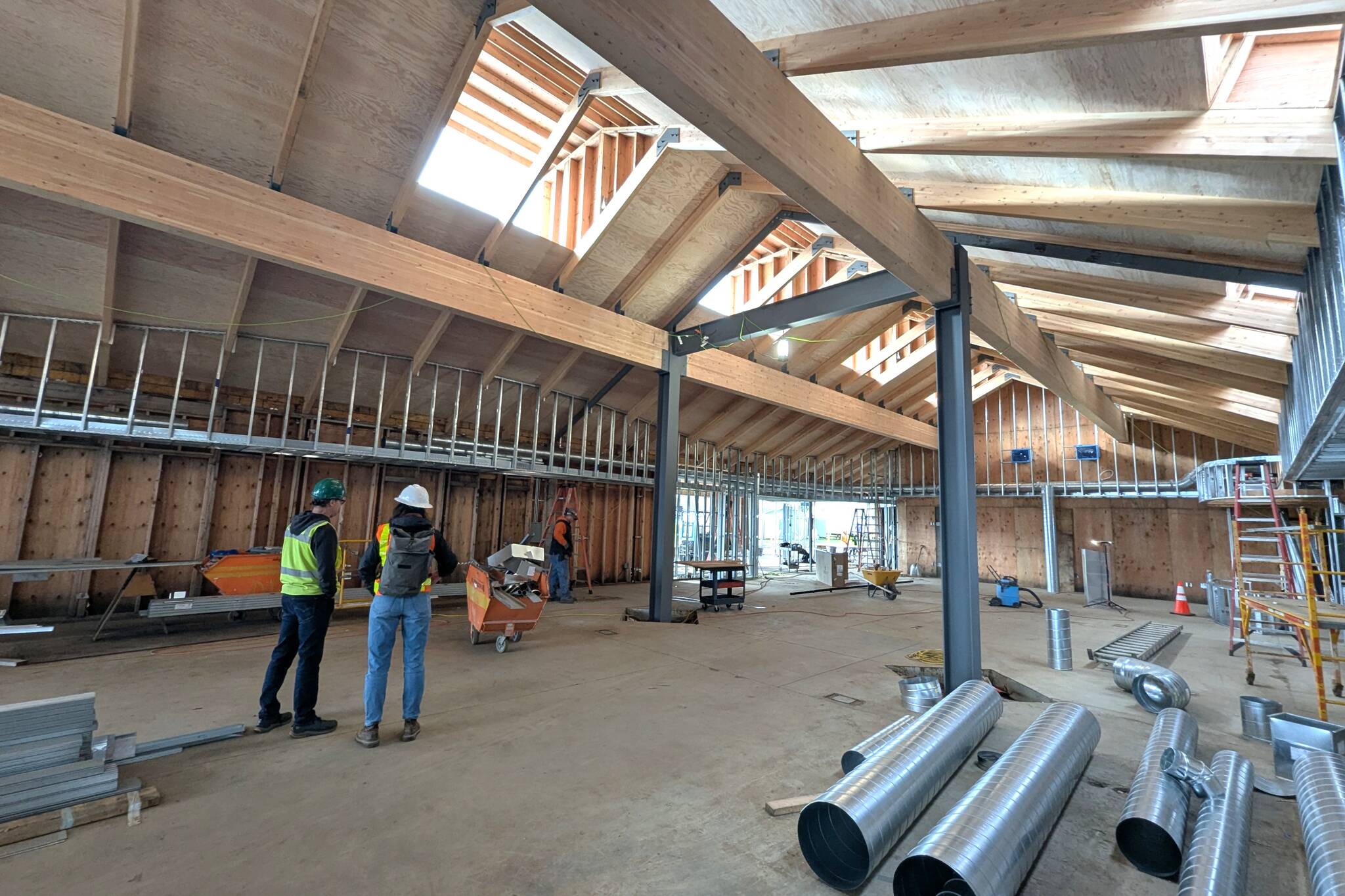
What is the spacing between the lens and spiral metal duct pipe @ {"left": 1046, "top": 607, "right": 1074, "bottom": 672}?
611 cm

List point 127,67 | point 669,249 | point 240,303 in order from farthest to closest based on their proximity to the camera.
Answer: point 669,249, point 240,303, point 127,67

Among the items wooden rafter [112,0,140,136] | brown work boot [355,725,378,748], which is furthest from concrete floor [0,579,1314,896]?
wooden rafter [112,0,140,136]

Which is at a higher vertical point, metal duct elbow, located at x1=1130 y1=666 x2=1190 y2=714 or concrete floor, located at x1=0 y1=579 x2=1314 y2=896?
metal duct elbow, located at x1=1130 y1=666 x2=1190 y2=714

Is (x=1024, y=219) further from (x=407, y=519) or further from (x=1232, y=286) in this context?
(x=407, y=519)

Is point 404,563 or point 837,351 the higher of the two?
point 837,351

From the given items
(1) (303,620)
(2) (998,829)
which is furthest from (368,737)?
(2) (998,829)

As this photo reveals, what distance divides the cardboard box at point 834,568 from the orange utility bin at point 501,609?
898 centimetres

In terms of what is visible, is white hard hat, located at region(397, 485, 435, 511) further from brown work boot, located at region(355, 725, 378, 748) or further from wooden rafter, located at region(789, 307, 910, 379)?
wooden rafter, located at region(789, 307, 910, 379)

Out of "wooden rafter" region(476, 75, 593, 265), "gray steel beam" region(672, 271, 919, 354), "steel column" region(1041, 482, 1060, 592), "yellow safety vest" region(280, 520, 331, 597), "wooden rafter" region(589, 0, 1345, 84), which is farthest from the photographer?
"steel column" region(1041, 482, 1060, 592)

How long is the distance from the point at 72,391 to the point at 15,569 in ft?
9.08

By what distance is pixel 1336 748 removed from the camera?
130 inches

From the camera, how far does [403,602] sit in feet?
12.7

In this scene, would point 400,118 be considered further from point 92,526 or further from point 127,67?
point 92,526

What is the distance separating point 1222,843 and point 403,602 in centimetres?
451
